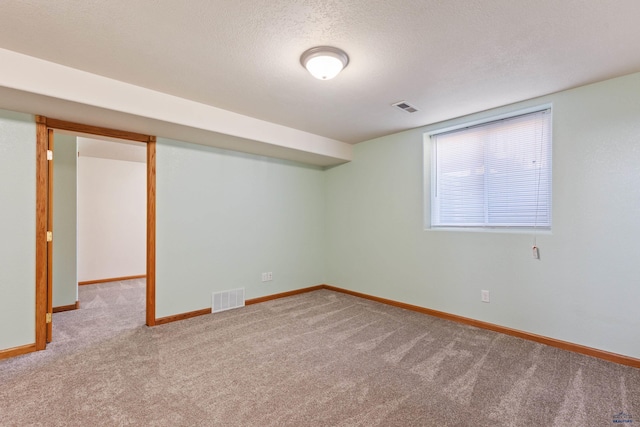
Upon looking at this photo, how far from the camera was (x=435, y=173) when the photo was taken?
383 cm

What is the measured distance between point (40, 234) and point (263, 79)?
2513 millimetres

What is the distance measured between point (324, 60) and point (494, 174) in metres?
2.37

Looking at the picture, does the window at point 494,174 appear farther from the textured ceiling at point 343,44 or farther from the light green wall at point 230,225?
the light green wall at point 230,225

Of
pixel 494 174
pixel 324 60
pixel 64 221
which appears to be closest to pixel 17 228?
pixel 64 221

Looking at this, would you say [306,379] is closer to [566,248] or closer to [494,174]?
[566,248]

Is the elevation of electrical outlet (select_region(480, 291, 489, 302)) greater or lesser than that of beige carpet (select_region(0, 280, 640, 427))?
greater

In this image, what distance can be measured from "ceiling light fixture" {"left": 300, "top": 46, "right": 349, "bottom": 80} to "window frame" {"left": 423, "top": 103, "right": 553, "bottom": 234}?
1963 millimetres

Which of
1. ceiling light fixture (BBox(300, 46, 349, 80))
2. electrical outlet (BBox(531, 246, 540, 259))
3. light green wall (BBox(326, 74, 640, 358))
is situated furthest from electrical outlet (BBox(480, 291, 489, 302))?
ceiling light fixture (BBox(300, 46, 349, 80))

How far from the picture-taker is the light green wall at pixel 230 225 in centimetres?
348

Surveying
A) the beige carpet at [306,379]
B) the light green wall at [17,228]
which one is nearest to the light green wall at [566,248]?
the beige carpet at [306,379]

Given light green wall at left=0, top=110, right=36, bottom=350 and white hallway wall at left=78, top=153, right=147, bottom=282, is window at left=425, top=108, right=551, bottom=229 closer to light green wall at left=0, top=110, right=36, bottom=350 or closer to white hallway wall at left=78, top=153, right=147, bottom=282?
light green wall at left=0, top=110, right=36, bottom=350

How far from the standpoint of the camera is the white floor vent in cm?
378

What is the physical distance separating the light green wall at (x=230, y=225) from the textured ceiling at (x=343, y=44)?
1123mm

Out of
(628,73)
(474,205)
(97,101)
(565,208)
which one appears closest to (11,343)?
(97,101)
